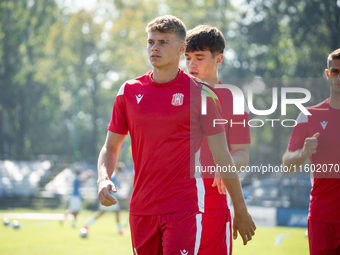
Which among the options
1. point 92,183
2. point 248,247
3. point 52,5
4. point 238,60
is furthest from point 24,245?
point 52,5

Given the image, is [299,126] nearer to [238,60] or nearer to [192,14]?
[238,60]

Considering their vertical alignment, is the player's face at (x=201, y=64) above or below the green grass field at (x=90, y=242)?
above

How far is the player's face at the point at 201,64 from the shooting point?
4.41 meters

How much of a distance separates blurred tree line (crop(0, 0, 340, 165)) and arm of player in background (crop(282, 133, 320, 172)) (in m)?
25.2

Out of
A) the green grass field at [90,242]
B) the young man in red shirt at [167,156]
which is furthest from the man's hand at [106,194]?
the green grass field at [90,242]

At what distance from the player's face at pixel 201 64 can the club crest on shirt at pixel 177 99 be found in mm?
1107

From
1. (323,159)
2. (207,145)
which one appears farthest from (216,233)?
(323,159)

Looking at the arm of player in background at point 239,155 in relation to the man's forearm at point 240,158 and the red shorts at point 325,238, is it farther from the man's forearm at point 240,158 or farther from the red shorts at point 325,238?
the red shorts at point 325,238

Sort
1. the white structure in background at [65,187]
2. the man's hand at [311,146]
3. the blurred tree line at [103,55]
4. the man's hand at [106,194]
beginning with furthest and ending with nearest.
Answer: the blurred tree line at [103,55] < the white structure in background at [65,187] < the man's hand at [311,146] < the man's hand at [106,194]

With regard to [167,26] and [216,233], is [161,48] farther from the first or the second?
[216,233]

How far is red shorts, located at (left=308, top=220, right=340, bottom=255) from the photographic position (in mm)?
4156

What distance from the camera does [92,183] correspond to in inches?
1066

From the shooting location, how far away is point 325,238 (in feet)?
13.7

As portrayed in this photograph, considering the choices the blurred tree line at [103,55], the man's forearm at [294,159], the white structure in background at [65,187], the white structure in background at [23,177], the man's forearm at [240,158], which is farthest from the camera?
the blurred tree line at [103,55]
